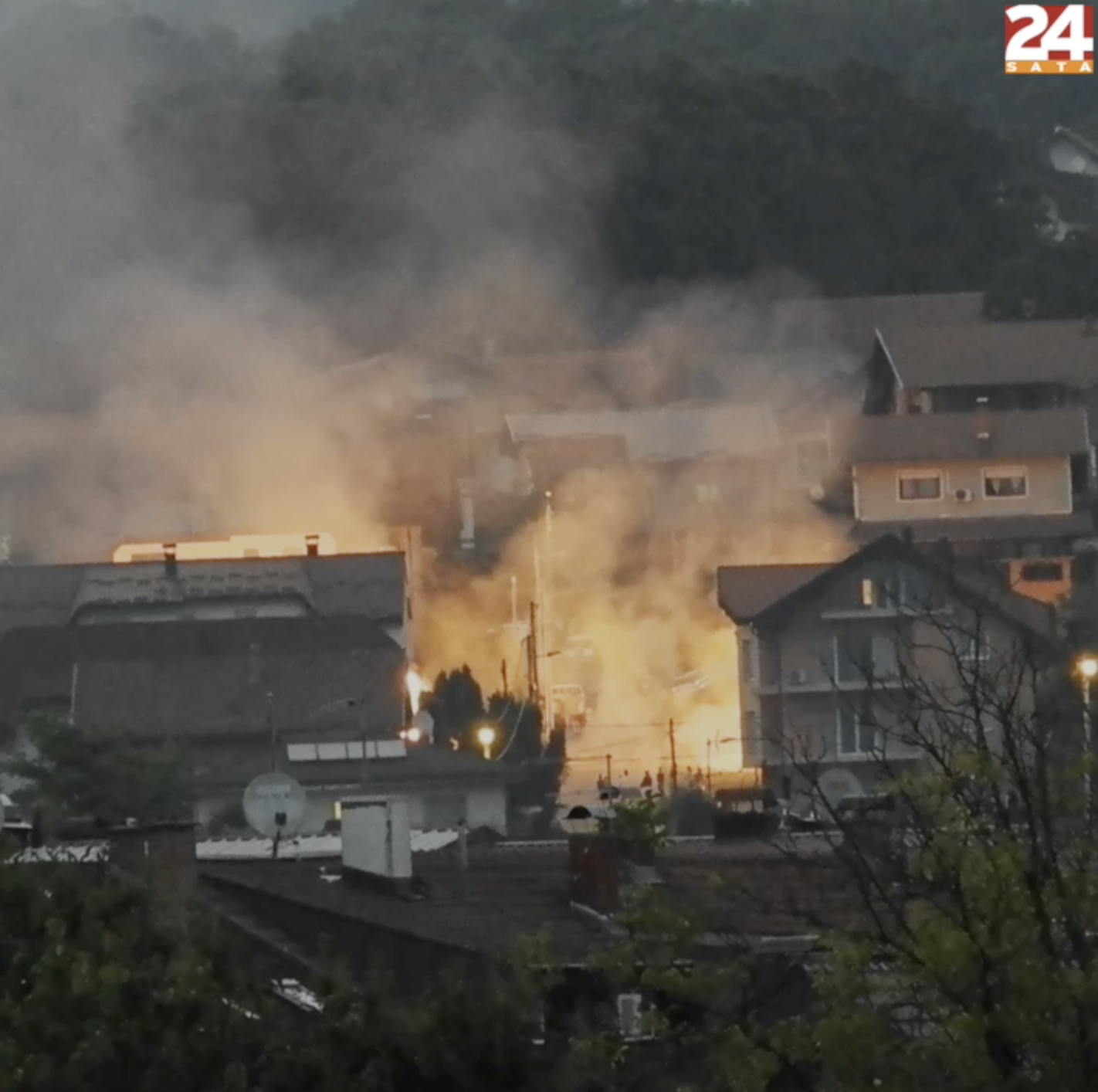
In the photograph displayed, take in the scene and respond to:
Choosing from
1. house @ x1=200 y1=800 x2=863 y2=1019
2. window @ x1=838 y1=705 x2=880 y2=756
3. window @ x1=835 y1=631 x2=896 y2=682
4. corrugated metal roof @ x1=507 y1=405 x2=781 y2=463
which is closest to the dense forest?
corrugated metal roof @ x1=507 y1=405 x2=781 y2=463

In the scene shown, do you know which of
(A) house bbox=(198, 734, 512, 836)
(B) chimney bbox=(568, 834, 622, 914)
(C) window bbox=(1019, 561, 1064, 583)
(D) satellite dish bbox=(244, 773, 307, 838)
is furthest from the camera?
(C) window bbox=(1019, 561, 1064, 583)

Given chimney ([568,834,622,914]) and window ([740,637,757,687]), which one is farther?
window ([740,637,757,687])

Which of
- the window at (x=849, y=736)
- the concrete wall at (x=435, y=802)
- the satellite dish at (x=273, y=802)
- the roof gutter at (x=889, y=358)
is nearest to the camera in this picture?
the satellite dish at (x=273, y=802)

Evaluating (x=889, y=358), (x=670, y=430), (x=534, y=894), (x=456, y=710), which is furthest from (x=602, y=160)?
(x=534, y=894)

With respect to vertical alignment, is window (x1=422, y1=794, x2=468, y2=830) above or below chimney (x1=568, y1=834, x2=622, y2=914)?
above

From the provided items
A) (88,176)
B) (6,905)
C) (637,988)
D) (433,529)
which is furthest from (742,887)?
(88,176)

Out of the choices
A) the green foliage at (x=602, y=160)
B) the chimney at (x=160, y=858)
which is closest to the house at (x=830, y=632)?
the chimney at (x=160, y=858)

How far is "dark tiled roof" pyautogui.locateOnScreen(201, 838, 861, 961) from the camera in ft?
35.6

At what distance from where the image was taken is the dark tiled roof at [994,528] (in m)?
44.6

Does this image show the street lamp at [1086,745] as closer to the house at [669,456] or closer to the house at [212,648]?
the house at [212,648]

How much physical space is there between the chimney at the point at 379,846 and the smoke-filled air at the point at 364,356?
2077 centimetres

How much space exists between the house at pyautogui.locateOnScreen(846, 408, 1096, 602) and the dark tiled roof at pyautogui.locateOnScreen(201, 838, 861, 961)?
28959mm

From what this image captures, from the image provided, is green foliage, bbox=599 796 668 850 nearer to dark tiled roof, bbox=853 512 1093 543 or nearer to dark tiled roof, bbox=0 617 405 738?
dark tiled roof, bbox=0 617 405 738

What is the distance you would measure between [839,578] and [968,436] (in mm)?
12075
